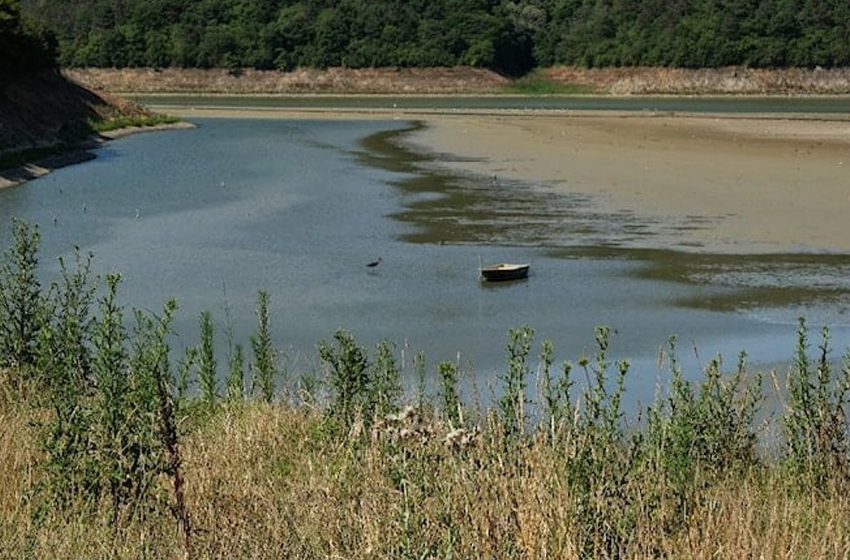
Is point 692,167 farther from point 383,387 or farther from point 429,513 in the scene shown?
point 429,513

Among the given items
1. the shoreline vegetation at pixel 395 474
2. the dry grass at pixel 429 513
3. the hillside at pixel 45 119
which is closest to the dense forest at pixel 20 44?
the hillside at pixel 45 119

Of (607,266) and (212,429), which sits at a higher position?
(212,429)

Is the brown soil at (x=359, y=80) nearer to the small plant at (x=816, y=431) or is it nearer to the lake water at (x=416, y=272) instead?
the lake water at (x=416, y=272)

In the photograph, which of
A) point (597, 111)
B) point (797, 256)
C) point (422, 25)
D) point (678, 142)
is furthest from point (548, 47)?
point (797, 256)

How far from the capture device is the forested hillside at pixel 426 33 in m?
112

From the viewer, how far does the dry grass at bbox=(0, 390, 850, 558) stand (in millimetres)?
5113

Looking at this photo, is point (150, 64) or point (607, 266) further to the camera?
point (150, 64)

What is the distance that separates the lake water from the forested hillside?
83918mm

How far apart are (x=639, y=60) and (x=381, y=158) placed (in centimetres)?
7956

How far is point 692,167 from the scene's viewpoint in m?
36.7

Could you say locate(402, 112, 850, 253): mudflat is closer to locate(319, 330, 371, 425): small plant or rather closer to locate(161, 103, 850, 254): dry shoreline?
locate(161, 103, 850, 254): dry shoreline

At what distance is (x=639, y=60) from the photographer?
385 ft

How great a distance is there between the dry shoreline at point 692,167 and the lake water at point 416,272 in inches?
67.7

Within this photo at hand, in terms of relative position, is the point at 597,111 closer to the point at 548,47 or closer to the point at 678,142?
the point at 678,142
